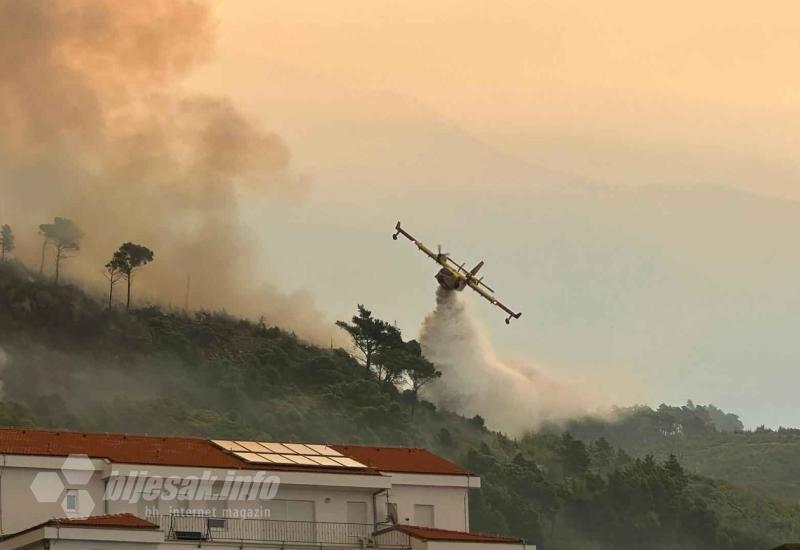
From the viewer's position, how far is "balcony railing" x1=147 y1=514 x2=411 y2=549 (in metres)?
80.1

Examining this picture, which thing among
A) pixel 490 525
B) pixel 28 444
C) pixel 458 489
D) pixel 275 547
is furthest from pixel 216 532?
pixel 490 525

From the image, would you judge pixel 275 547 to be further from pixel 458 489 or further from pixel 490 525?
pixel 490 525

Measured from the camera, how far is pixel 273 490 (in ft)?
275

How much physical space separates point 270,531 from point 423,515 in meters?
9.26

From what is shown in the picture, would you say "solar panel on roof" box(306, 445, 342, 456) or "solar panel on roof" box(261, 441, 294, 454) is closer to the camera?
"solar panel on roof" box(261, 441, 294, 454)

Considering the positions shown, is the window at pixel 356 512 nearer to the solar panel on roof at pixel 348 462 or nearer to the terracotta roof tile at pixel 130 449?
the terracotta roof tile at pixel 130 449

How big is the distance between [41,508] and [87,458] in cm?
267

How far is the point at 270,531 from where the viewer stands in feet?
271

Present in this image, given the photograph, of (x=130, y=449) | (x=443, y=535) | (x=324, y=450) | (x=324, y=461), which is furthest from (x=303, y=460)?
(x=443, y=535)

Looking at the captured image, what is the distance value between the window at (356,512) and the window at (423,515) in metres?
3.69

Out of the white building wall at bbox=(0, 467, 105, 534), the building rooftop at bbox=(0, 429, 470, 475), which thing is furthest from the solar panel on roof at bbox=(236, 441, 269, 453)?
the white building wall at bbox=(0, 467, 105, 534)

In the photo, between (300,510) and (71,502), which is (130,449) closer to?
(71,502)

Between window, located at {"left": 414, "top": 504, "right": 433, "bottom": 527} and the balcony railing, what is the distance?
3994 mm

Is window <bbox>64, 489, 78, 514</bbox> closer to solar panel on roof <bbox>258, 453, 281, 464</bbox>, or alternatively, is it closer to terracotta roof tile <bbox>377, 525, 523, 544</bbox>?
solar panel on roof <bbox>258, 453, 281, 464</bbox>
